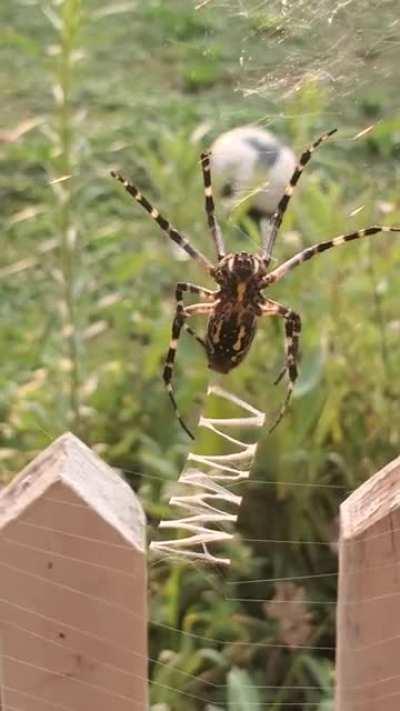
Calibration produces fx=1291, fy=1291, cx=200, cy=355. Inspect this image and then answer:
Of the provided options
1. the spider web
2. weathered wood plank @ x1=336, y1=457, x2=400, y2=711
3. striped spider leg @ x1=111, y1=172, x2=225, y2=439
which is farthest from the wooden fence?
the spider web

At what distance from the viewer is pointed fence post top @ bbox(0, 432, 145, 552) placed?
2.35 feet

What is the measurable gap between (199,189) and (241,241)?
108mm

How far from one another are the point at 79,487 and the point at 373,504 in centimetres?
16

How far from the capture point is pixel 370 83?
0.64 metres

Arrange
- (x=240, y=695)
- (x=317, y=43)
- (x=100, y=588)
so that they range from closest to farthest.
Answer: (x=317, y=43) → (x=100, y=588) → (x=240, y=695)

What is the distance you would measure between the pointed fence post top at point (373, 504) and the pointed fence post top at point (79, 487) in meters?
0.12

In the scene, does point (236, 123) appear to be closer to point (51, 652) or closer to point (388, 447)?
point (51, 652)

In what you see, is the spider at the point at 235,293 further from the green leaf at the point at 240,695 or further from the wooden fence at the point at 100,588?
the green leaf at the point at 240,695

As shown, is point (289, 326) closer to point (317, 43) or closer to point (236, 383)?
point (317, 43)

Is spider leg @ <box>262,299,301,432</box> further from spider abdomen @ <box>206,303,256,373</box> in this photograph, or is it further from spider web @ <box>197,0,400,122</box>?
spider web @ <box>197,0,400,122</box>

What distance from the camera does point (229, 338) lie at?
75 cm

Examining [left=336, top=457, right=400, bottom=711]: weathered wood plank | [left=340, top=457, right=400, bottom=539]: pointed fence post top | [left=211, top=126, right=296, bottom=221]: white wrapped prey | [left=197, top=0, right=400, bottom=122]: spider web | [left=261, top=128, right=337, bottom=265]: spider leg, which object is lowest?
[left=336, top=457, right=400, bottom=711]: weathered wood plank

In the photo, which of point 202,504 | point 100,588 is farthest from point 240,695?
point 100,588

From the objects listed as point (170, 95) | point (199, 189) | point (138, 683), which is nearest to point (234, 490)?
point (138, 683)
